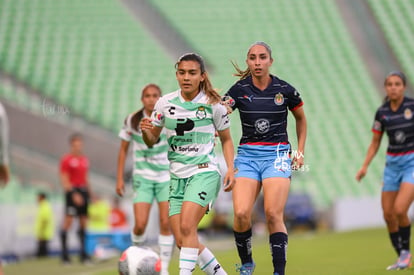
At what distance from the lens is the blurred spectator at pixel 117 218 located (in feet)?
59.4

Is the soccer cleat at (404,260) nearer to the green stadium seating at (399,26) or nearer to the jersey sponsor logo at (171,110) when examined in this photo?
the jersey sponsor logo at (171,110)

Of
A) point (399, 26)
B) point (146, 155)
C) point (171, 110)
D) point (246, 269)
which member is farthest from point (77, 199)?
point (399, 26)

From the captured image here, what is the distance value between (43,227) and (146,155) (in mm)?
7878

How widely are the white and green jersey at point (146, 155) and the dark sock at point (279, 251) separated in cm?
261

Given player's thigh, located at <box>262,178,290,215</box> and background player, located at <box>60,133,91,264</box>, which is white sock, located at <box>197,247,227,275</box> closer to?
player's thigh, located at <box>262,178,290,215</box>

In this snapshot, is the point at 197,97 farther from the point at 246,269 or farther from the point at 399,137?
the point at 399,137

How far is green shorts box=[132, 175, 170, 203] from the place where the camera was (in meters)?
9.90

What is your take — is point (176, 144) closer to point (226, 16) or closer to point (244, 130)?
point (244, 130)

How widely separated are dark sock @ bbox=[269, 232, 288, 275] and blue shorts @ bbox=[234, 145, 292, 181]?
0.58m

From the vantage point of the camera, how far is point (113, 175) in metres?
23.0

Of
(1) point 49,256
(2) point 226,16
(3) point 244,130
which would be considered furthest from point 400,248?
(2) point 226,16

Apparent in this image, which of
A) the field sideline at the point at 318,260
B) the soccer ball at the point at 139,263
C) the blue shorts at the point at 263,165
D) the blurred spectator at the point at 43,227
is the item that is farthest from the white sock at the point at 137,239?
the blurred spectator at the point at 43,227

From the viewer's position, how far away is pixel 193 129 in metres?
7.63

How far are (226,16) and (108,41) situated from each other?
4.52 meters
